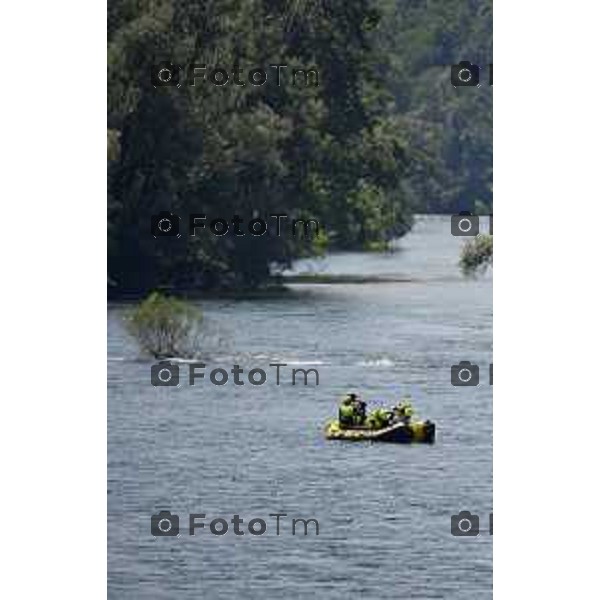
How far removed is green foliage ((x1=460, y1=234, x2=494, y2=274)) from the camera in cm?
3297

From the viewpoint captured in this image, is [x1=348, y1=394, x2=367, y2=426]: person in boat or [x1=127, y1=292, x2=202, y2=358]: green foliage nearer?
[x1=348, y1=394, x2=367, y2=426]: person in boat

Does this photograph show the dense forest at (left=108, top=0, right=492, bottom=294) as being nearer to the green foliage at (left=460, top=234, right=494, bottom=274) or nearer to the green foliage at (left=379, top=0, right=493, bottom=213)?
the green foliage at (left=379, top=0, right=493, bottom=213)

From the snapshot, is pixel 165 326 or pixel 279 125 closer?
pixel 165 326

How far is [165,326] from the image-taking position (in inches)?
1323

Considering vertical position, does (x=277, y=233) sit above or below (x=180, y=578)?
above

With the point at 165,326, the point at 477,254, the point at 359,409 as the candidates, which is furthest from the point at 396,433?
the point at 165,326

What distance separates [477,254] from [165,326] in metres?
2.26

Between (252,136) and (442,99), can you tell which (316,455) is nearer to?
(252,136)

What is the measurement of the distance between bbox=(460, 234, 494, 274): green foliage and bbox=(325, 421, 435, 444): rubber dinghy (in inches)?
43.6

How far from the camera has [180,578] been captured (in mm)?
33062

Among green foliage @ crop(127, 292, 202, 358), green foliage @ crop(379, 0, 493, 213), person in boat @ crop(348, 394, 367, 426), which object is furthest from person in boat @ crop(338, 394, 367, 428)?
green foliage @ crop(379, 0, 493, 213)
